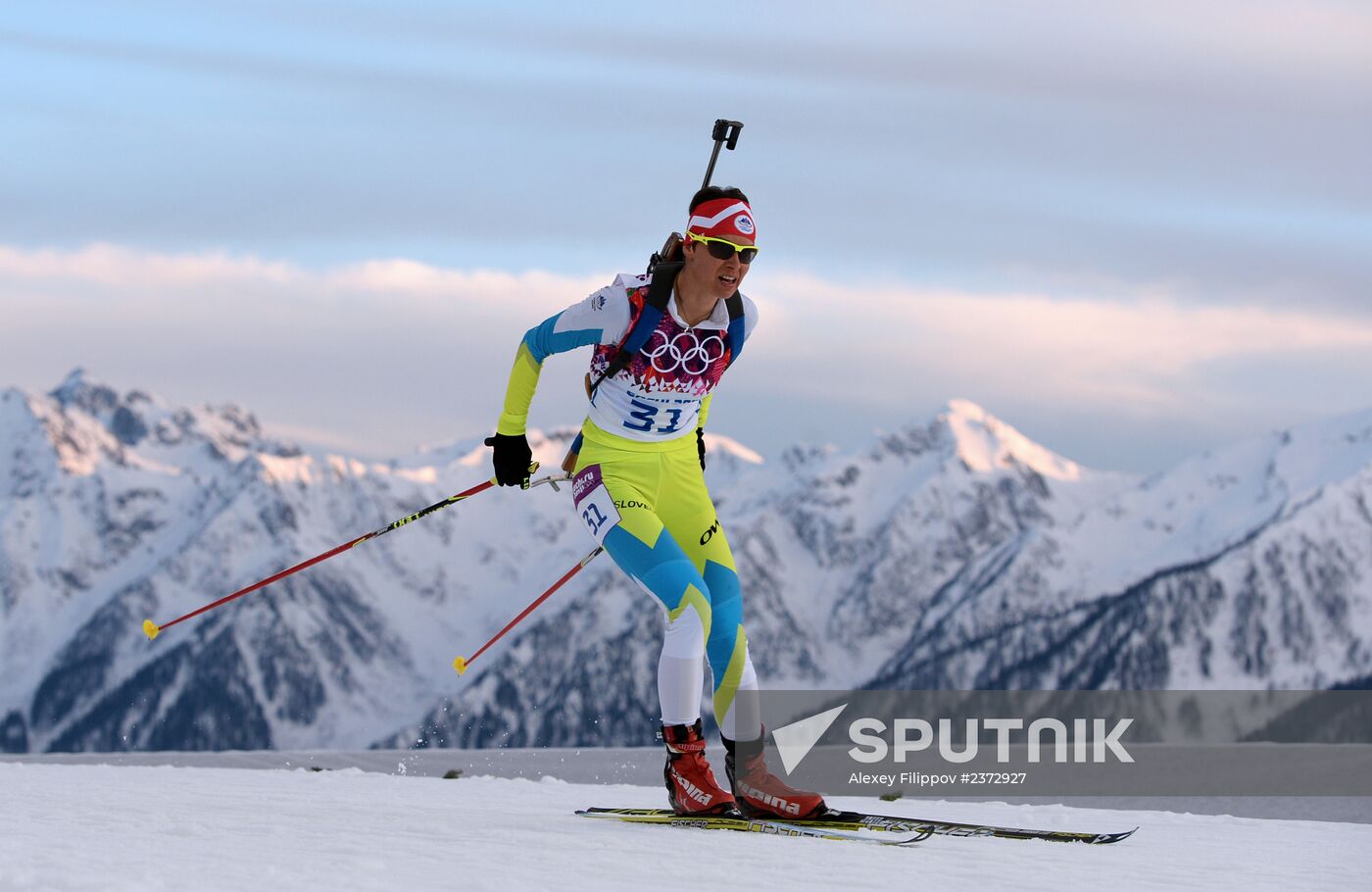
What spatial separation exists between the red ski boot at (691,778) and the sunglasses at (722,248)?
2.50m

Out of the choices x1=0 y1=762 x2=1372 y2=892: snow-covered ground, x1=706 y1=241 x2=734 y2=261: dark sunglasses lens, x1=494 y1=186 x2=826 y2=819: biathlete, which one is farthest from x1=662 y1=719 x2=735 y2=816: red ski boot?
x1=706 y1=241 x2=734 y2=261: dark sunglasses lens

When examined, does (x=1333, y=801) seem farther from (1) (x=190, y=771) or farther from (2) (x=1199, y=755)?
(1) (x=190, y=771)

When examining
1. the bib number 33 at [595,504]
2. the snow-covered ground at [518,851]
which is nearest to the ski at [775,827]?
the snow-covered ground at [518,851]

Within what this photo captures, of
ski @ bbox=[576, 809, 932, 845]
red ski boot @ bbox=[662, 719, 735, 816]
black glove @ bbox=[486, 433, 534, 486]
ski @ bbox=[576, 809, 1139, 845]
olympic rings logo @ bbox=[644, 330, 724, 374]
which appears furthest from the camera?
black glove @ bbox=[486, 433, 534, 486]

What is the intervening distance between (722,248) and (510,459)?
165cm

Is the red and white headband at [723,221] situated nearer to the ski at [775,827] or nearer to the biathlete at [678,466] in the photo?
the biathlete at [678,466]

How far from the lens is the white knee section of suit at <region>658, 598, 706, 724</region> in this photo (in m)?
9.31

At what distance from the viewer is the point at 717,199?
9664mm

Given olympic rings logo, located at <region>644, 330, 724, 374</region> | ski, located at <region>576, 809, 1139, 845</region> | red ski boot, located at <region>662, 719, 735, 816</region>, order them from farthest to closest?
olympic rings logo, located at <region>644, 330, 724, 374</region>
red ski boot, located at <region>662, 719, 735, 816</region>
ski, located at <region>576, 809, 1139, 845</region>

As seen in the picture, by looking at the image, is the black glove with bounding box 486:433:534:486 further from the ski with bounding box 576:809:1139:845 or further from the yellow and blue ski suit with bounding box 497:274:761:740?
the ski with bounding box 576:809:1139:845

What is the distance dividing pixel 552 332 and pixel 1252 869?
4.47 metres

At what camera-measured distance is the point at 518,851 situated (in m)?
8.05

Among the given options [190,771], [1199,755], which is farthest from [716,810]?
[1199,755]

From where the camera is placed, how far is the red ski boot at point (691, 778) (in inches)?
372
